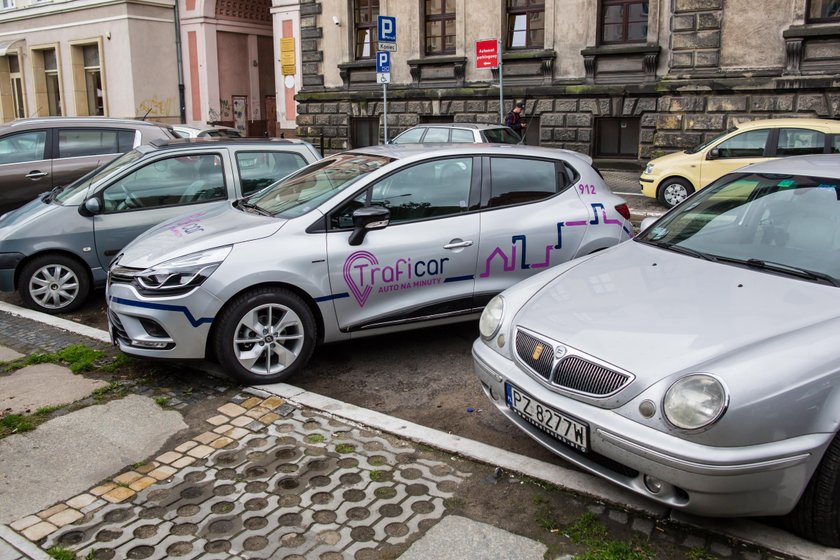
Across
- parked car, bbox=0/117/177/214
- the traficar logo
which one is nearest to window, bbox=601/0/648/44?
parked car, bbox=0/117/177/214

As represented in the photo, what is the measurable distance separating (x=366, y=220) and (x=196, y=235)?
1.23 metres

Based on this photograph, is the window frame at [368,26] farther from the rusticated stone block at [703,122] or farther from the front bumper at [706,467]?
the front bumper at [706,467]

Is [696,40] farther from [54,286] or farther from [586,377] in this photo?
[586,377]

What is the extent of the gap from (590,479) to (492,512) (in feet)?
1.94

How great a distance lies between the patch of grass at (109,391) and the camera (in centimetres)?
513

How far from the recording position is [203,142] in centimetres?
764

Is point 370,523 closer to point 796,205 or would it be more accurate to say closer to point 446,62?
point 796,205

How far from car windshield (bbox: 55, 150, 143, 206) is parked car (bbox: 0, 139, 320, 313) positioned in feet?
0.06

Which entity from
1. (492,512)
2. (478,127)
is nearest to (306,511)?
(492,512)

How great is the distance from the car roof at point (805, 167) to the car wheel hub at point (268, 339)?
3168 millimetres

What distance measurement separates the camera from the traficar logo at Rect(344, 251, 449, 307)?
543 cm

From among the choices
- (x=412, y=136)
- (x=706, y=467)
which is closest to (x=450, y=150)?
(x=706, y=467)

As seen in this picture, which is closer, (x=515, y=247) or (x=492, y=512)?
(x=492, y=512)

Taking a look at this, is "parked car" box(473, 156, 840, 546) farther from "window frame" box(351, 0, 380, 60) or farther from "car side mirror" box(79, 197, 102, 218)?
"window frame" box(351, 0, 380, 60)
